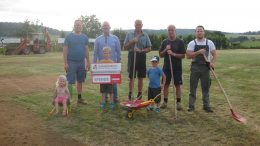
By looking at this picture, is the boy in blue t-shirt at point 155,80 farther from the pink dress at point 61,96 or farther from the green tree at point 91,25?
the green tree at point 91,25

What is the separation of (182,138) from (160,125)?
884 millimetres

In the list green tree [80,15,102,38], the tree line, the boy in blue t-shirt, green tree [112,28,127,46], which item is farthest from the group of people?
green tree [80,15,102,38]

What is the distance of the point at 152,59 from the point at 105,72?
1.12 m

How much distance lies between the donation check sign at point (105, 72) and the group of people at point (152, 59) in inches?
7.3

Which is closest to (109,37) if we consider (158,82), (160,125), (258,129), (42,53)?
(158,82)

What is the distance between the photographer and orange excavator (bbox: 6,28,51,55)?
3659 centimetres

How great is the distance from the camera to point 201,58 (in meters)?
8.34

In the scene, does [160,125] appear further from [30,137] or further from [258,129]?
[30,137]

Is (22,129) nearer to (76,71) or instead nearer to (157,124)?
(76,71)

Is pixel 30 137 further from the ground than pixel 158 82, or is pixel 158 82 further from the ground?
pixel 158 82

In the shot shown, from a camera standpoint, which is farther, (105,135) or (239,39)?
(239,39)

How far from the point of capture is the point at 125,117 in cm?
782

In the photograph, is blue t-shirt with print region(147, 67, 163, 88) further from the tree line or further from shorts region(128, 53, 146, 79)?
the tree line

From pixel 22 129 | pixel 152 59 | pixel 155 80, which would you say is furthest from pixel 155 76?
pixel 22 129
